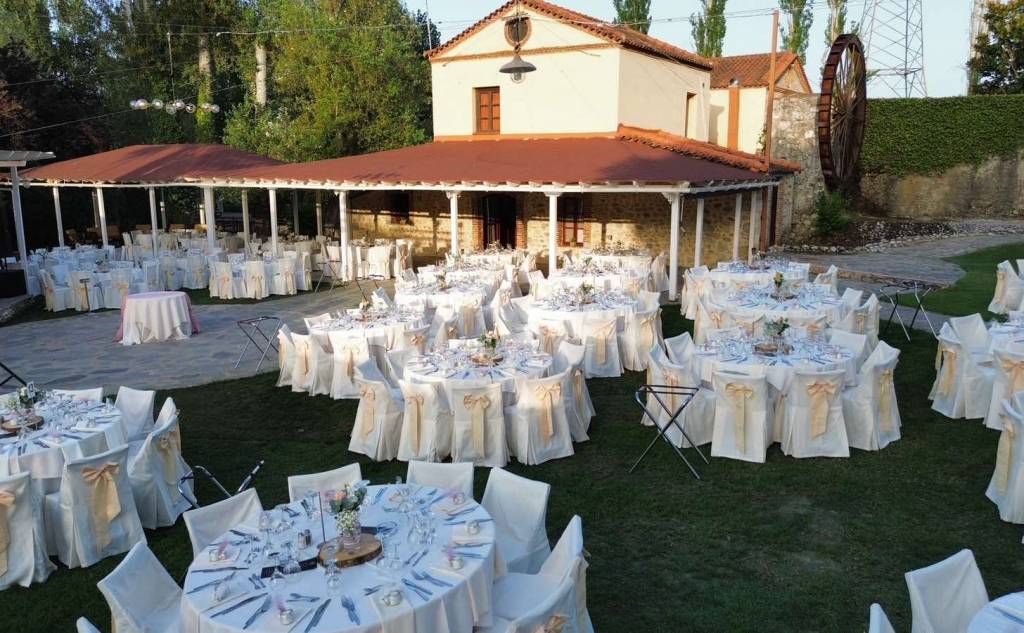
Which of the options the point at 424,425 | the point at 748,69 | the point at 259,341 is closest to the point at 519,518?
the point at 424,425

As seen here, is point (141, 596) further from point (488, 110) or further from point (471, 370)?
point (488, 110)

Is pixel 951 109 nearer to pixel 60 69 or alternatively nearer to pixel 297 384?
pixel 297 384

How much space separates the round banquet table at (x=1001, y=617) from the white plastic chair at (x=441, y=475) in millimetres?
2947

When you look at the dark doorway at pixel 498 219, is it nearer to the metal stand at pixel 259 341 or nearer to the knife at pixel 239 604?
the metal stand at pixel 259 341

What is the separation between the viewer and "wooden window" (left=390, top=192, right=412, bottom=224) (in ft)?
77.4

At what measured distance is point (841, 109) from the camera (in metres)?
22.2

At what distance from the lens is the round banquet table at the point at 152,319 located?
12.6 meters

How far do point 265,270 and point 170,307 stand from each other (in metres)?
4.08

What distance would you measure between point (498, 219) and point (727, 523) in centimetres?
1725

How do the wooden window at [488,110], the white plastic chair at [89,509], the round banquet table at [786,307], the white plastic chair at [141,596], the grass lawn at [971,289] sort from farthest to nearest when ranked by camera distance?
the wooden window at [488,110]
the grass lawn at [971,289]
the round banquet table at [786,307]
the white plastic chair at [89,509]
the white plastic chair at [141,596]

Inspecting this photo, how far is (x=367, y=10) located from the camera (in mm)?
28578

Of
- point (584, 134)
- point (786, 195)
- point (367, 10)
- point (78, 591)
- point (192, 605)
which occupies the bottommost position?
point (78, 591)

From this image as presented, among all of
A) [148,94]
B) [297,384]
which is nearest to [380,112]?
[148,94]

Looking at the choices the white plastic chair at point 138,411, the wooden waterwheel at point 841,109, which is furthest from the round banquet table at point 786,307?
the wooden waterwheel at point 841,109
